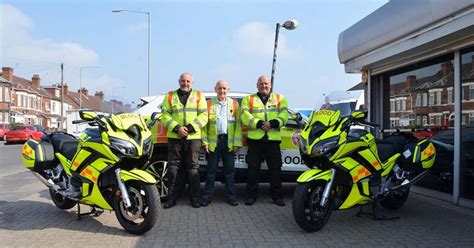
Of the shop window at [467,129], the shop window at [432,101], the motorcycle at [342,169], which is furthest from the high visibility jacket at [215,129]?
the shop window at [467,129]

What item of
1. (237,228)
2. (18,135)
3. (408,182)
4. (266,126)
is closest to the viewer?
(237,228)

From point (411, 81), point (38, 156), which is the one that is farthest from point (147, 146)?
point (411, 81)

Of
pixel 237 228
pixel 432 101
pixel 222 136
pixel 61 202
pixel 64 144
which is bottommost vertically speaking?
pixel 237 228

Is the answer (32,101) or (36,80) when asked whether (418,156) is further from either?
(36,80)

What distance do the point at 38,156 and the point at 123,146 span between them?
1515 millimetres

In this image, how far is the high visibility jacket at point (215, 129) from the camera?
624 centimetres

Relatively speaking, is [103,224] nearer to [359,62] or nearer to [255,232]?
[255,232]

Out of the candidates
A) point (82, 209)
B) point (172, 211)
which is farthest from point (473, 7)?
point (82, 209)

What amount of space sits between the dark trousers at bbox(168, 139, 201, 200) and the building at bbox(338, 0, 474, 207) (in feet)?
10.9

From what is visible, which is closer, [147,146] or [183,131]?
[147,146]

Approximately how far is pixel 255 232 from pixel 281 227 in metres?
0.38

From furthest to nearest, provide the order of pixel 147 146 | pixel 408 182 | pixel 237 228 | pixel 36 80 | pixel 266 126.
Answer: pixel 36 80 → pixel 266 126 → pixel 408 182 → pixel 237 228 → pixel 147 146

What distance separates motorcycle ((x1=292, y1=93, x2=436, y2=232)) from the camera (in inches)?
184

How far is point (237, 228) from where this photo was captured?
198 inches
